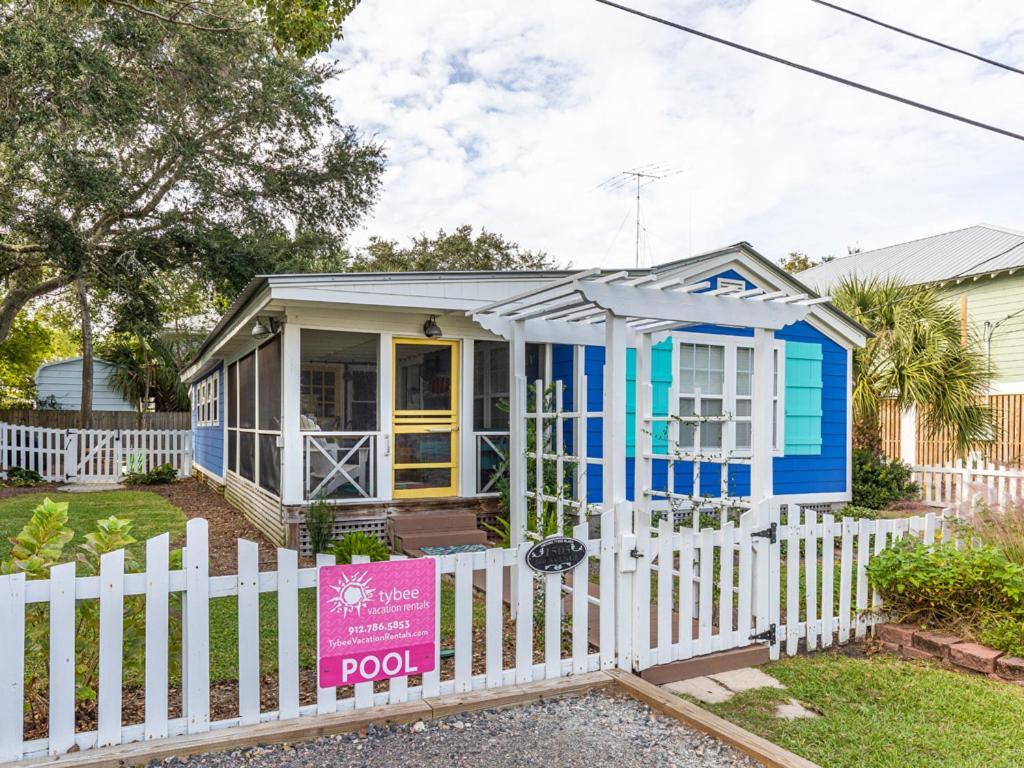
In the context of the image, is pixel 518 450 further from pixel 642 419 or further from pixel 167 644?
pixel 167 644

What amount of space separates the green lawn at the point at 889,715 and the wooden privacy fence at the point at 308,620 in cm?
46

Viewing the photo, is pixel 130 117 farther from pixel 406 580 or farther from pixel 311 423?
pixel 406 580

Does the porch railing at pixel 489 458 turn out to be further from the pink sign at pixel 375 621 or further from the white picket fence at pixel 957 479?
the white picket fence at pixel 957 479

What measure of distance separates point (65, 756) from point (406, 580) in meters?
1.42

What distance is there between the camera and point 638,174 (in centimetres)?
1198

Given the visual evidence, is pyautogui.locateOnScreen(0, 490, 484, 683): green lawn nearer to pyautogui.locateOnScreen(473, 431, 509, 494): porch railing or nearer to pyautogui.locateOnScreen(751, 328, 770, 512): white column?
pyautogui.locateOnScreen(751, 328, 770, 512): white column

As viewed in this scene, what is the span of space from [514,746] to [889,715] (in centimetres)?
185

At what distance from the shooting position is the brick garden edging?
409 centimetres

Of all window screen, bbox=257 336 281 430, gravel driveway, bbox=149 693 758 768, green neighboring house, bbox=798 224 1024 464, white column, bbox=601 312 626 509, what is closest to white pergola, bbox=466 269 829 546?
white column, bbox=601 312 626 509

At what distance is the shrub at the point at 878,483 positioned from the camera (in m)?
10.8

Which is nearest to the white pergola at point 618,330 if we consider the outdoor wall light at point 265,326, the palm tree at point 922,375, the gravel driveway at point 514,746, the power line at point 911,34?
the gravel driveway at point 514,746

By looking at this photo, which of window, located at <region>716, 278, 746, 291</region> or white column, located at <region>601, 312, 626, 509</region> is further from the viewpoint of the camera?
window, located at <region>716, 278, 746, 291</region>

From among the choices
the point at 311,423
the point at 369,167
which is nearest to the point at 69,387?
the point at 369,167

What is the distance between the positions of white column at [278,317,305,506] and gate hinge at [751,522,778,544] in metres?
4.69
